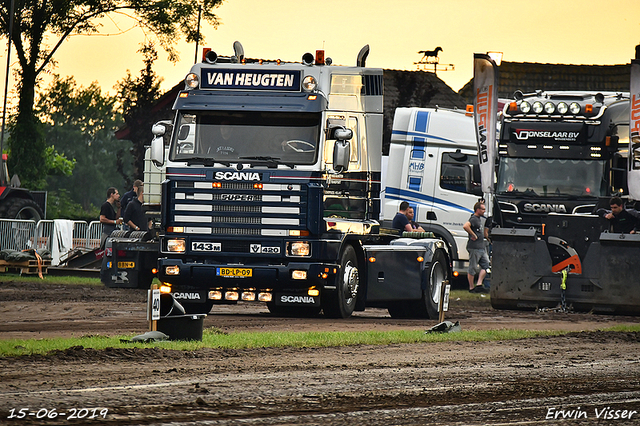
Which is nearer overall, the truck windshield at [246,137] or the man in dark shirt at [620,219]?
the truck windshield at [246,137]

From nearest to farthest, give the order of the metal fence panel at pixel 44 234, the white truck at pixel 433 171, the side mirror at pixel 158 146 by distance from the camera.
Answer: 1. the side mirror at pixel 158 146
2. the white truck at pixel 433 171
3. the metal fence panel at pixel 44 234

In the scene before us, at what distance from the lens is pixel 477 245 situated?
23.8 m

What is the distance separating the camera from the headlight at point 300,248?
50.5 ft

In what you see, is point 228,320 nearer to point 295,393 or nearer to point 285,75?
point 285,75

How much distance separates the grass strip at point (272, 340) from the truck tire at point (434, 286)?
348 cm

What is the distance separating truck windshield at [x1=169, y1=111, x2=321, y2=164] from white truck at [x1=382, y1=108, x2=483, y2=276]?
8.23 m

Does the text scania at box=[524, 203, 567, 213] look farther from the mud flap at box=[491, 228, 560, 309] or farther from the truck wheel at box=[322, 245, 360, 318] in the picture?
the truck wheel at box=[322, 245, 360, 318]

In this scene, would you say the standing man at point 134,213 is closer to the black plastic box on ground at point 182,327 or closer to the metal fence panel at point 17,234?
the black plastic box on ground at point 182,327

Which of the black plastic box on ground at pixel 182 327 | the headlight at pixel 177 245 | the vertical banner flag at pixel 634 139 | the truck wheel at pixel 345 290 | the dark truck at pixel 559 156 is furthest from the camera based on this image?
the dark truck at pixel 559 156

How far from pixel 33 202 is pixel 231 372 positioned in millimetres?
23743

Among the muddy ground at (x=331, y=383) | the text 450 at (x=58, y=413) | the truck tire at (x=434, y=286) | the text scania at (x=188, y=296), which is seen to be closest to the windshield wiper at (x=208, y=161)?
the text scania at (x=188, y=296)

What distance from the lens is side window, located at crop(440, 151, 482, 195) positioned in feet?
76.9

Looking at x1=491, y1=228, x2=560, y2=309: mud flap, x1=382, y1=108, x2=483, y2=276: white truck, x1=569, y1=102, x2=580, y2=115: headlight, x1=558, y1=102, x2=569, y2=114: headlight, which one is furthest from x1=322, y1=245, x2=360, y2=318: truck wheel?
x1=569, y1=102, x2=580, y2=115: headlight

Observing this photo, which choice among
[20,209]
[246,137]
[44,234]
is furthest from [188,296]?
[20,209]
